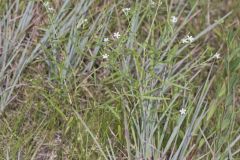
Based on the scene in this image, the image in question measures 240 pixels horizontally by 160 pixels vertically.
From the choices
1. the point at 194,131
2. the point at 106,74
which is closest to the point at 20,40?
the point at 106,74

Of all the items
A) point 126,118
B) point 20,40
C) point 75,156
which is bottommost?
point 75,156

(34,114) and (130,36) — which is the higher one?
(130,36)

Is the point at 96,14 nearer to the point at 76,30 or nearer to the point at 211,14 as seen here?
the point at 76,30

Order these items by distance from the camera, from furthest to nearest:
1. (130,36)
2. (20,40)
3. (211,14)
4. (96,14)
Answer: (211,14) → (96,14) → (20,40) → (130,36)

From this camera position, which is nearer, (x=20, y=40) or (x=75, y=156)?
(x=75, y=156)

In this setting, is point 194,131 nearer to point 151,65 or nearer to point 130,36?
point 151,65

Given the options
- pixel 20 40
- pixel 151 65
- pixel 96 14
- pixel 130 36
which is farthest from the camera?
pixel 96 14

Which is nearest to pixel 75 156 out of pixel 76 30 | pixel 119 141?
pixel 119 141
